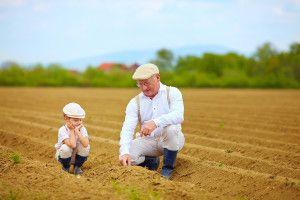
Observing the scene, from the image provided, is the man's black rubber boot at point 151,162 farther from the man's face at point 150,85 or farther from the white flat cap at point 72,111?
the white flat cap at point 72,111

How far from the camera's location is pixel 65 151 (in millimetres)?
6961

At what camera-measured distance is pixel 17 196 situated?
5449 mm

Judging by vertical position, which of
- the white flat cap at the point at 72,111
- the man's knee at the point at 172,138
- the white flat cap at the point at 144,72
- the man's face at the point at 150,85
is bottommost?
the man's knee at the point at 172,138

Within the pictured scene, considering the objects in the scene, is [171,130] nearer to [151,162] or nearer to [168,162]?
[168,162]

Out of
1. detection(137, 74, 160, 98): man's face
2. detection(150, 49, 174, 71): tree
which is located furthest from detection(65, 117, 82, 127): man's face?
detection(150, 49, 174, 71): tree

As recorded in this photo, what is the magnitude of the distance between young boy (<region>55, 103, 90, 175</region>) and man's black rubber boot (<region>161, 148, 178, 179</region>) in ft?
3.68

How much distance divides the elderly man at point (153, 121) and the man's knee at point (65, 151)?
84 centimetres

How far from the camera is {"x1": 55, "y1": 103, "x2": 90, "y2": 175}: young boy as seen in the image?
686cm

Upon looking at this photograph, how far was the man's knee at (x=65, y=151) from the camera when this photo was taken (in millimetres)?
6953

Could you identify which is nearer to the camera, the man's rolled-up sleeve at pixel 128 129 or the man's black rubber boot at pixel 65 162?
the man's rolled-up sleeve at pixel 128 129

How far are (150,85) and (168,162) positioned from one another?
1142 millimetres

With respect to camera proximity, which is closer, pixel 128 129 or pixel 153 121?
pixel 153 121

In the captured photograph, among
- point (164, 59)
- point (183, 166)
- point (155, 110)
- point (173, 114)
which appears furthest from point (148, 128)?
point (164, 59)

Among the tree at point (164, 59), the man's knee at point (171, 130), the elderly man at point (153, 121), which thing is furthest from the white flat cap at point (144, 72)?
the tree at point (164, 59)
